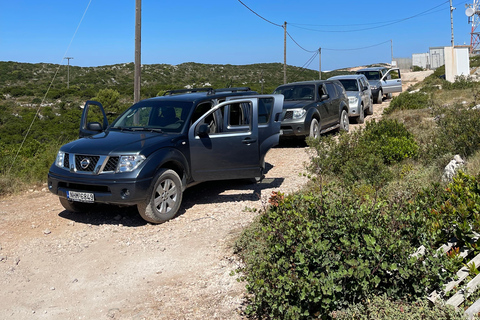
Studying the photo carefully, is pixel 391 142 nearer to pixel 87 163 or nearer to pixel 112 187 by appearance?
pixel 112 187

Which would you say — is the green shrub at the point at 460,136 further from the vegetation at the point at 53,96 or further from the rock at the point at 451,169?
the vegetation at the point at 53,96

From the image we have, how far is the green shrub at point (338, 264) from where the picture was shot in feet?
11.7

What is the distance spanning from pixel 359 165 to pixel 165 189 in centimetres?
332

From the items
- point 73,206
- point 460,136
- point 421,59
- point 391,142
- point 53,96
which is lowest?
point 73,206

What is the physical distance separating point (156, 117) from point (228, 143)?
133cm

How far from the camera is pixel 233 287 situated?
4781 millimetres

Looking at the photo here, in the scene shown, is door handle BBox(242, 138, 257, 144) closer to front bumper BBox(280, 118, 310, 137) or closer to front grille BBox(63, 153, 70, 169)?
front grille BBox(63, 153, 70, 169)

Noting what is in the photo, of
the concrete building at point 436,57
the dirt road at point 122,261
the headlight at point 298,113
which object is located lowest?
the dirt road at point 122,261

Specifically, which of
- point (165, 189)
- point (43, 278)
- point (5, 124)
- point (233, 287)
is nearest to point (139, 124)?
point (165, 189)

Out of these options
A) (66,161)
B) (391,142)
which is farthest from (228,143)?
(391,142)

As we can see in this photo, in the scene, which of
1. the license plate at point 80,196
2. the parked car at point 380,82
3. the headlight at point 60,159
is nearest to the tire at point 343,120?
the headlight at point 60,159

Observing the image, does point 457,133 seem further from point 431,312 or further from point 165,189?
point 431,312

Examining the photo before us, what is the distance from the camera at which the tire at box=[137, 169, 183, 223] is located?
22.0 feet

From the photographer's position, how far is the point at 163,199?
6953mm
